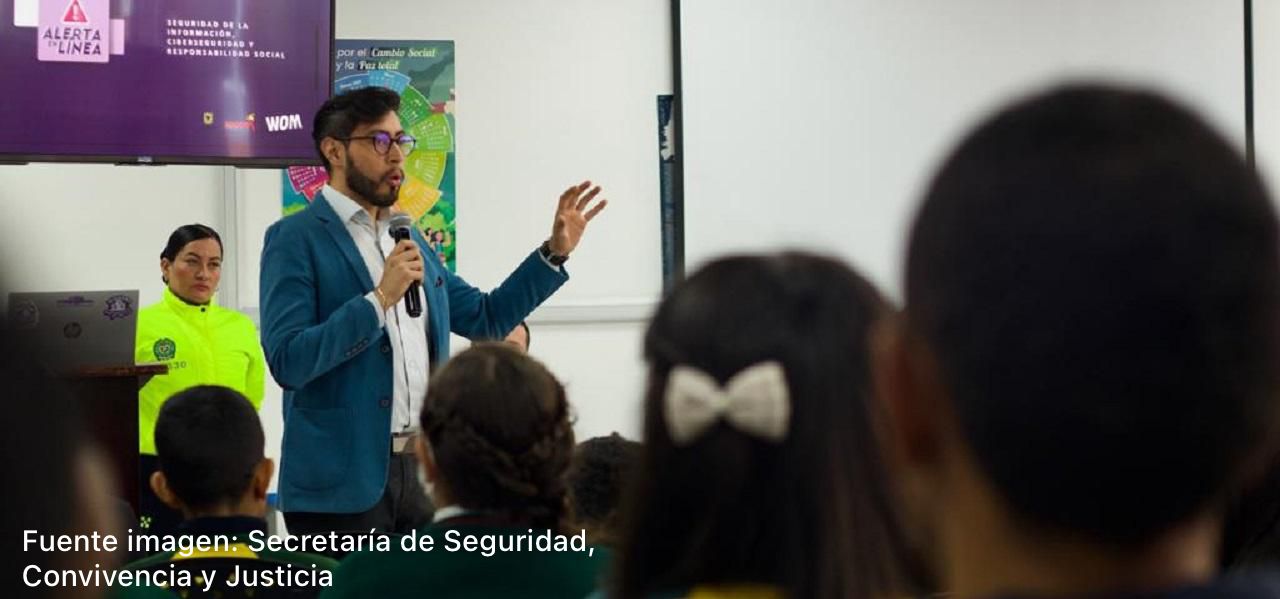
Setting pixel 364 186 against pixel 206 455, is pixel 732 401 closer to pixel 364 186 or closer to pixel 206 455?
pixel 206 455

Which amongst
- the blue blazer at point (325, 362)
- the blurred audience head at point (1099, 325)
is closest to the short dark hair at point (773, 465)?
the blurred audience head at point (1099, 325)

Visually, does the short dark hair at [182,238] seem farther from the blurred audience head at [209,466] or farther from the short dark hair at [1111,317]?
the short dark hair at [1111,317]

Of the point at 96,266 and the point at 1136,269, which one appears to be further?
the point at 96,266

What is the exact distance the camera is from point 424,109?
599 centimetres

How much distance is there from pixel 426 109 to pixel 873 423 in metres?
4.93

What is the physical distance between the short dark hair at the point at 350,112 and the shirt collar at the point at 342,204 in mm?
64

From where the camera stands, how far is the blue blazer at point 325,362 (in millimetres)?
2873

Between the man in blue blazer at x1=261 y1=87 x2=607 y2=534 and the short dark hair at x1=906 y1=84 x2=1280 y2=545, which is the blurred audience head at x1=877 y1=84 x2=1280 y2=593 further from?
the man in blue blazer at x1=261 y1=87 x2=607 y2=534

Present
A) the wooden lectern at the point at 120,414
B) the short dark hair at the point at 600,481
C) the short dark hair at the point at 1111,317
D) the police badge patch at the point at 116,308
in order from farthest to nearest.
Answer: the police badge patch at the point at 116,308 → the wooden lectern at the point at 120,414 → the short dark hair at the point at 600,481 → the short dark hair at the point at 1111,317

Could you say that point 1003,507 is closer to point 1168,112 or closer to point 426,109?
point 1168,112

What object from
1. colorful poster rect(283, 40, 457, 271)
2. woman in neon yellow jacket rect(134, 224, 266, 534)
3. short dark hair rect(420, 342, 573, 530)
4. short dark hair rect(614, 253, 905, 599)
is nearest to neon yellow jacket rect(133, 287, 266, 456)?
woman in neon yellow jacket rect(134, 224, 266, 534)

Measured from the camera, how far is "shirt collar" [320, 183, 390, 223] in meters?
3.05

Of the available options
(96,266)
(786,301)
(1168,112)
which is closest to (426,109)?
(96,266)

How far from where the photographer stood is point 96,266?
5.81 metres
